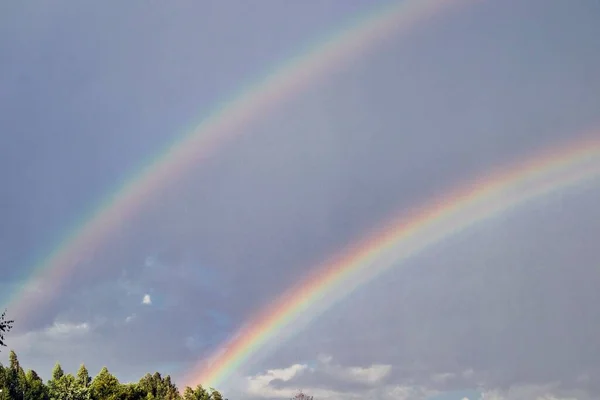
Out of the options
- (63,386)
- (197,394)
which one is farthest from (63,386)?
(197,394)

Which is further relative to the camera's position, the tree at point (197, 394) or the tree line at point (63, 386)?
the tree at point (197, 394)

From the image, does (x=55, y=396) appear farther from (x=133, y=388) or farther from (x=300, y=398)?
(x=300, y=398)

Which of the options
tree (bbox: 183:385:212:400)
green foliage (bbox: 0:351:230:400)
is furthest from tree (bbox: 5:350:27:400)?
tree (bbox: 183:385:212:400)

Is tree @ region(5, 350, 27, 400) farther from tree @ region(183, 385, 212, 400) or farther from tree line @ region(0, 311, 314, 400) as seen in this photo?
tree @ region(183, 385, 212, 400)

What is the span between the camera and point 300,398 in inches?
5340

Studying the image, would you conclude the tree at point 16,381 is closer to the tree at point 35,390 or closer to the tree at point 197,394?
the tree at point 35,390

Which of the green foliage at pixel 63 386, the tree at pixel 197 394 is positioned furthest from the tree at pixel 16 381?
the tree at pixel 197 394

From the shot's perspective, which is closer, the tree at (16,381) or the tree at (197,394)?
the tree at (16,381)

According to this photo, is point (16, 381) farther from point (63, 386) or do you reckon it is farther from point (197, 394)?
point (197, 394)

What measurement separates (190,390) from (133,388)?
21.3 metres

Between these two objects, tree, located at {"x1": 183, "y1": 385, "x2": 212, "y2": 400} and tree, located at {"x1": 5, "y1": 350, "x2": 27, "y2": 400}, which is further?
tree, located at {"x1": 183, "y1": 385, "x2": 212, "y2": 400}

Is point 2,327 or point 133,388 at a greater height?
point 133,388

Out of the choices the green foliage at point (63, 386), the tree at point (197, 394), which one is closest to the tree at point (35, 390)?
the green foliage at point (63, 386)

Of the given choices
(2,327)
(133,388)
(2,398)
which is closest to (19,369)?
(133,388)
